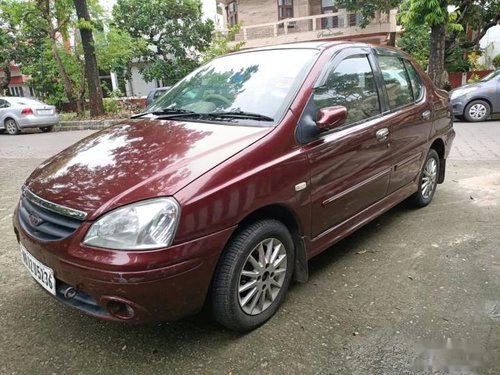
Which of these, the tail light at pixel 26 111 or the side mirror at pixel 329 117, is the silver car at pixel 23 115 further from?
the side mirror at pixel 329 117

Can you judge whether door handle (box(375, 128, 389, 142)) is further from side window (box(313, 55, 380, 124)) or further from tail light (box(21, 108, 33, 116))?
tail light (box(21, 108, 33, 116))

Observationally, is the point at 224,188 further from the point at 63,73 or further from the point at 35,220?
the point at 63,73

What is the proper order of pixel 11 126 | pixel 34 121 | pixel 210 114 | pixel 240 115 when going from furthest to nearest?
pixel 11 126 → pixel 34 121 → pixel 210 114 → pixel 240 115

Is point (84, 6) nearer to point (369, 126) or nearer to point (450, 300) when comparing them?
point (369, 126)

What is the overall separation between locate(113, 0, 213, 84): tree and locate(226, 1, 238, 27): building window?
5.71 meters

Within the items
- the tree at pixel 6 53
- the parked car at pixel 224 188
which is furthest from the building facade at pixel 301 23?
the parked car at pixel 224 188

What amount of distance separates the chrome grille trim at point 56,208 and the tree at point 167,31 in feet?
64.5

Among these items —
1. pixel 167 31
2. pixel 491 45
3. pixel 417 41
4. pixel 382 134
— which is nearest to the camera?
pixel 382 134

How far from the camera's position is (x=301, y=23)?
2378 cm

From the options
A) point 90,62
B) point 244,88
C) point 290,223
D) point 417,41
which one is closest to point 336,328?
point 290,223

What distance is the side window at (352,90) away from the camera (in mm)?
3027

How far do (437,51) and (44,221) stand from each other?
12.9m

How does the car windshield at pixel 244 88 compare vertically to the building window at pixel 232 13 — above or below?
below

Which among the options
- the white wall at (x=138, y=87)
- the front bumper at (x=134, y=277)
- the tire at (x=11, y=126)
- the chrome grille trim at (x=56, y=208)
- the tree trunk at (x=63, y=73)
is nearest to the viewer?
the front bumper at (x=134, y=277)
